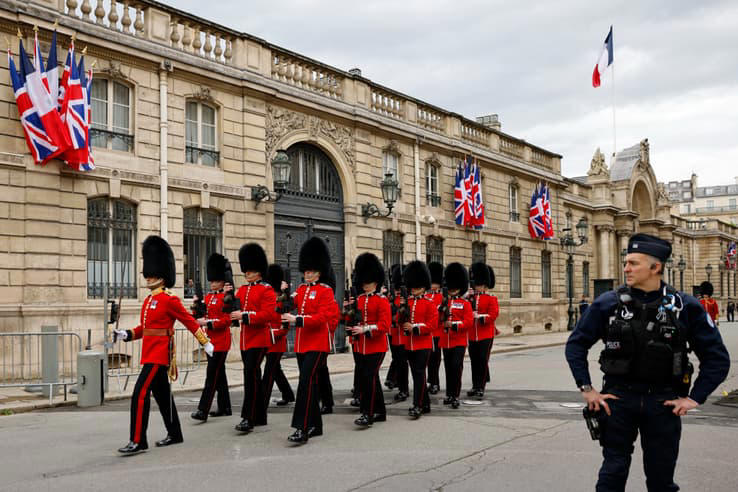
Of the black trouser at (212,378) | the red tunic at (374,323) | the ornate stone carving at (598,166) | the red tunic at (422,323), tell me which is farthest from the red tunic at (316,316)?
the ornate stone carving at (598,166)

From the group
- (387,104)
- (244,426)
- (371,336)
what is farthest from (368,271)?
(387,104)

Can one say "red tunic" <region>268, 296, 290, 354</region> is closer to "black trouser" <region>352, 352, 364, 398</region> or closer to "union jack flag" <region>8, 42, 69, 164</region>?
"black trouser" <region>352, 352, 364, 398</region>

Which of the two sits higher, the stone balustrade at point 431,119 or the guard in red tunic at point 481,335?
the stone balustrade at point 431,119

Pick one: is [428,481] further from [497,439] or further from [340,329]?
[340,329]

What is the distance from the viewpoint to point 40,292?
14828 millimetres

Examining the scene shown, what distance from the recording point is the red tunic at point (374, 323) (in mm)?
9312

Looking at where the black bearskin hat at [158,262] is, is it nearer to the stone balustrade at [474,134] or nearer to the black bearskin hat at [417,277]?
the black bearskin hat at [417,277]

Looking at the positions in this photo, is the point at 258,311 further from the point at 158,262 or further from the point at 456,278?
the point at 456,278

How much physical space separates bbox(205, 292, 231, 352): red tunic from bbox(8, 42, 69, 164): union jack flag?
664cm

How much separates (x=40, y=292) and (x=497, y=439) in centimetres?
1004

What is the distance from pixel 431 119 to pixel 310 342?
19086 mm

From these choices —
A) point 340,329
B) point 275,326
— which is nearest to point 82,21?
point 275,326

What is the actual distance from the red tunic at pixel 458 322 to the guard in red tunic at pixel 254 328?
9.98 feet

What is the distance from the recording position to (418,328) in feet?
32.9
